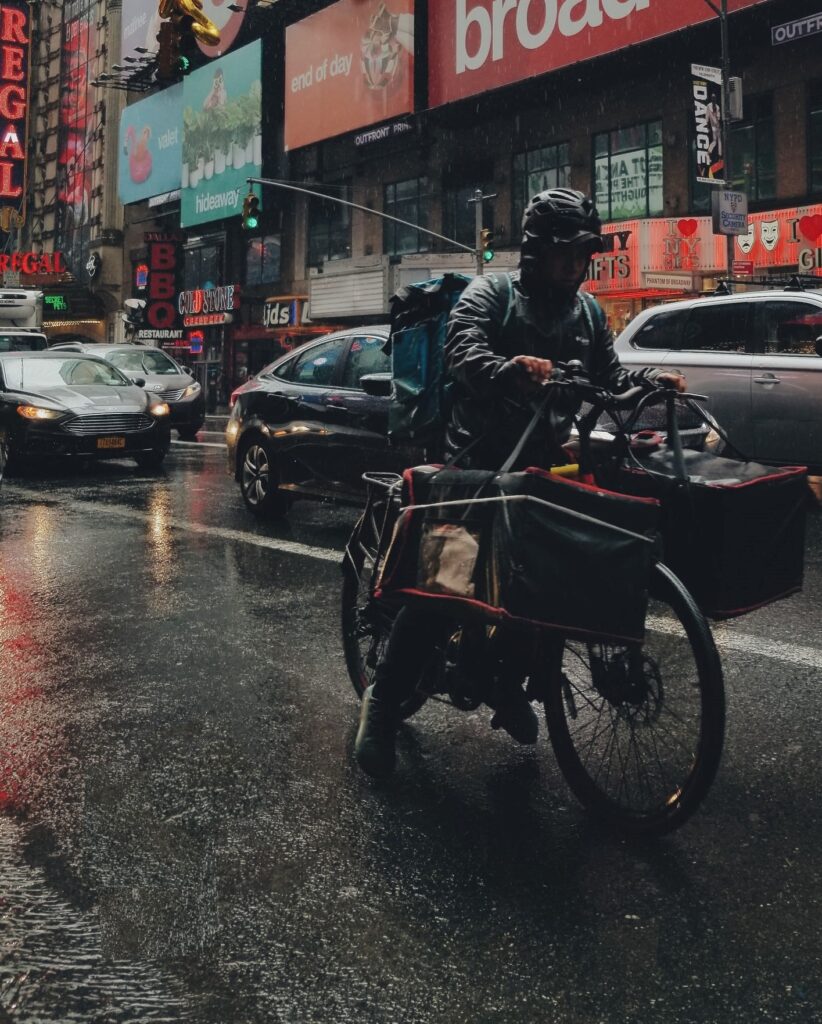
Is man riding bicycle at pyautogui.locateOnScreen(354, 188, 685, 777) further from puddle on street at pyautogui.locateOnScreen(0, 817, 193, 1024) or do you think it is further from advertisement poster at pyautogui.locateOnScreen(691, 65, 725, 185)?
advertisement poster at pyautogui.locateOnScreen(691, 65, 725, 185)

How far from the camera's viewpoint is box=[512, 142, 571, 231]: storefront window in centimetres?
3362

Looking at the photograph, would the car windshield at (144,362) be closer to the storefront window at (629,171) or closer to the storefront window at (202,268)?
the storefront window at (629,171)

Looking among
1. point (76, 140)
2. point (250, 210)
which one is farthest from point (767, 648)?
point (76, 140)

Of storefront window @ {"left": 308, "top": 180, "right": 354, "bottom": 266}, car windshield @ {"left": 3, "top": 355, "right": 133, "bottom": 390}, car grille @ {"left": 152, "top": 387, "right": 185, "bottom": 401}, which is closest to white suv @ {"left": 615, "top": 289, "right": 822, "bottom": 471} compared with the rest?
car windshield @ {"left": 3, "top": 355, "right": 133, "bottom": 390}

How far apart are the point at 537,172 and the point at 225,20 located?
19995 millimetres

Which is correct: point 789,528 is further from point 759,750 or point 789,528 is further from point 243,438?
point 243,438

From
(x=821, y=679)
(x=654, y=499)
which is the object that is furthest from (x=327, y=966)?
(x=821, y=679)

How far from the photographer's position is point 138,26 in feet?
190

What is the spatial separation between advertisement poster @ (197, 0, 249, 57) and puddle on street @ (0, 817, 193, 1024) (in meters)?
47.9

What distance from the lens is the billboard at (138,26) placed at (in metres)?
56.6

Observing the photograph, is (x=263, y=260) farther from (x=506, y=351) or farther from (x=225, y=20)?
(x=506, y=351)

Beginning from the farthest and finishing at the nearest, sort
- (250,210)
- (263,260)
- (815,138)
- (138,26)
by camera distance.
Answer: (138,26)
(263,260)
(815,138)
(250,210)

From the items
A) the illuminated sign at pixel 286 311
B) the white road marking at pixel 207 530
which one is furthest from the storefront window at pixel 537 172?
the white road marking at pixel 207 530

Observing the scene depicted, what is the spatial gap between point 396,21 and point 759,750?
36814 mm
